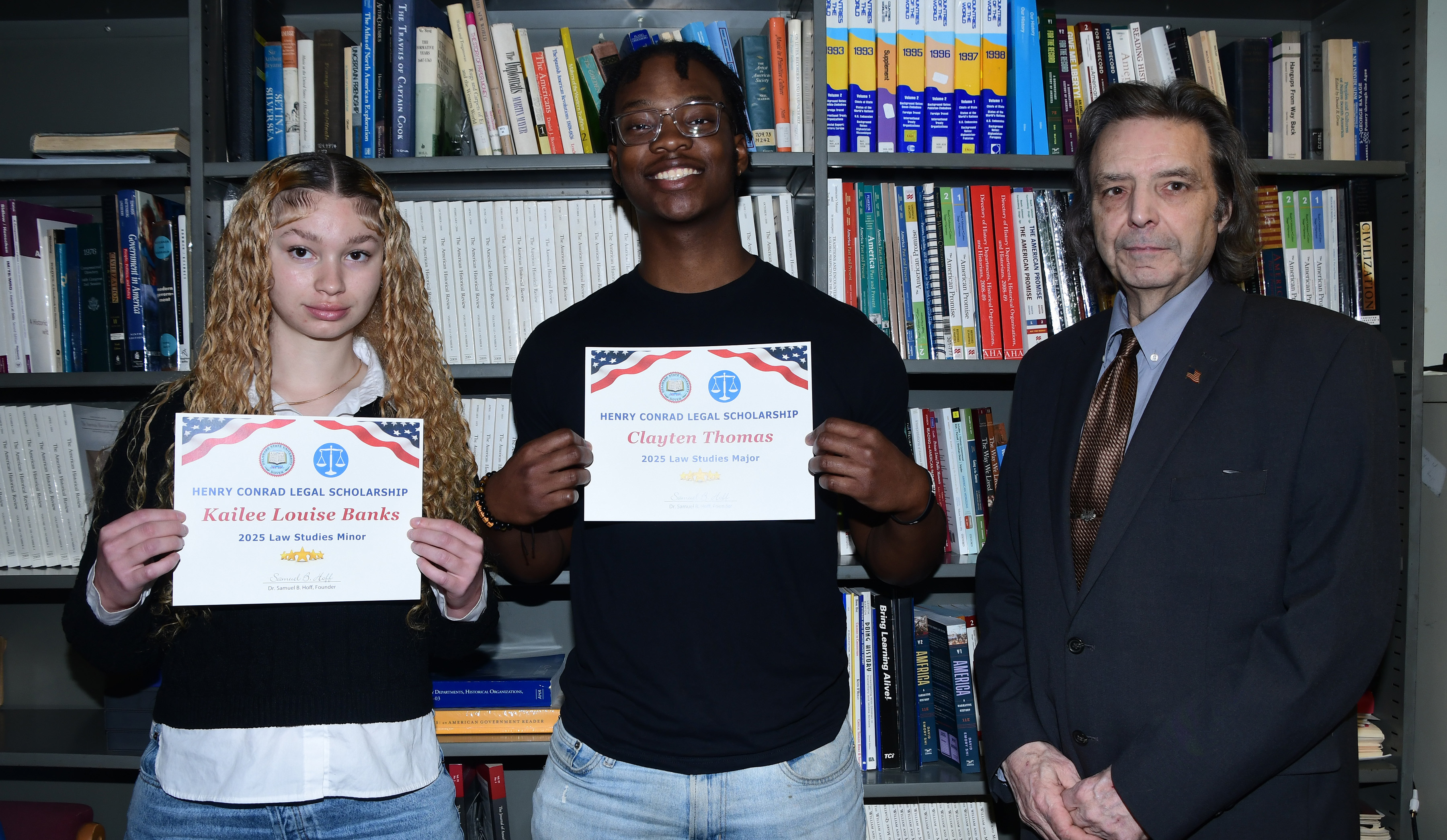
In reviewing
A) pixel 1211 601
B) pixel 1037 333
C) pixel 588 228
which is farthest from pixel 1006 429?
pixel 588 228

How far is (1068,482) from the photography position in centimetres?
157

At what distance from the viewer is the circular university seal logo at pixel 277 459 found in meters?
1.41

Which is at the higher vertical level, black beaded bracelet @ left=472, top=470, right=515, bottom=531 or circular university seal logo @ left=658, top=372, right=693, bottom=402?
circular university seal logo @ left=658, top=372, right=693, bottom=402

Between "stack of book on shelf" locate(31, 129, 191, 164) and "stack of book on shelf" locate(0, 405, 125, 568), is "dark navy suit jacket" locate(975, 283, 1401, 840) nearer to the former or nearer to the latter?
"stack of book on shelf" locate(31, 129, 191, 164)

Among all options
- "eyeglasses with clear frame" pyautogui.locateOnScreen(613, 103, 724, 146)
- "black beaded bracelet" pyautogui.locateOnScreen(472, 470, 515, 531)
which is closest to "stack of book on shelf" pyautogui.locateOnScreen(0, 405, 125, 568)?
"black beaded bracelet" pyautogui.locateOnScreen(472, 470, 515, 531)

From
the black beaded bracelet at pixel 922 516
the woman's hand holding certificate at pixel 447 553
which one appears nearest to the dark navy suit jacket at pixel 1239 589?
the black beaded bracelet at pixel 922 516

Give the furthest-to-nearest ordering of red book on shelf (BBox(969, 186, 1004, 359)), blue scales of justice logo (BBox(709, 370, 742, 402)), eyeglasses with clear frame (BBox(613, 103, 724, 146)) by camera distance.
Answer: red book on shelf (BBox(969, 186, 1004, 359)) → eyeglasses with clear frame (BBox(613, 103, 724, 146)) → blue scales of justice logo (BBox(709, 370, 742, 402))

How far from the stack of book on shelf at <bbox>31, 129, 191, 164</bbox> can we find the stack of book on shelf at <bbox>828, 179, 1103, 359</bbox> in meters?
1.62

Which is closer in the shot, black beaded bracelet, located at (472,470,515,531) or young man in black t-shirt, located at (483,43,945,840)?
young man in black t-shirt, located at (483,43,945,840)

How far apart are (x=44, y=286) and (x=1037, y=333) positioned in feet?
8.33

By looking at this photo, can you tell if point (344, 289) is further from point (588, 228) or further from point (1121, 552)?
point (1121, 552)

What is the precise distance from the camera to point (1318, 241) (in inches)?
87.4

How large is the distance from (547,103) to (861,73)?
0.80 metres

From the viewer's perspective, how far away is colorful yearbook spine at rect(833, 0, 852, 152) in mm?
2129
